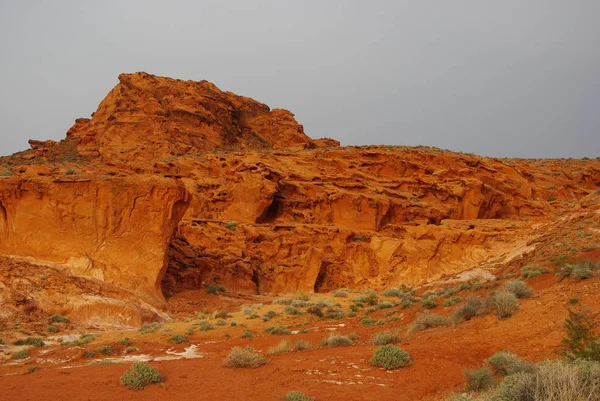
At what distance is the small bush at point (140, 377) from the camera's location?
21.6ft

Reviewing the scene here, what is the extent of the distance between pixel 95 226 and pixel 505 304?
14.4 metres

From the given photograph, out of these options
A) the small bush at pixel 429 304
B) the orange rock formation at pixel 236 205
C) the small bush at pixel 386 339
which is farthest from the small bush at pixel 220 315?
the small bush at pixel 386 339

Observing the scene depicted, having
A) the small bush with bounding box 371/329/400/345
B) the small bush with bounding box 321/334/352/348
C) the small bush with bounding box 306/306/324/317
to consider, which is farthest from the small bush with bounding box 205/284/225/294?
the small bush with bounding box 371/329/400/345

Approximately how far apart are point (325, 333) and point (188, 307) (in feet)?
27.1

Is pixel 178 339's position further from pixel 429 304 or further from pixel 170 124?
pixel 170 124

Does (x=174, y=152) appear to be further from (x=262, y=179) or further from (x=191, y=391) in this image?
(x=191, y=391)

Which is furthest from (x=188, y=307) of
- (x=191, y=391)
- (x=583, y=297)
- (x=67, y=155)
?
(x=67, y=155)

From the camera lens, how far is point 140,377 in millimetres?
6660

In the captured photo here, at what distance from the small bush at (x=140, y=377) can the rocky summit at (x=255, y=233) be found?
419 millimetres

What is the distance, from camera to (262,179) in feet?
101

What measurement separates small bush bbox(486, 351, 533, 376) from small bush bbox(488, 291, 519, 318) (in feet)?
8.58

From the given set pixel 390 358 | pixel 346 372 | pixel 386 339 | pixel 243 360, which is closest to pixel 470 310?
pixel 386 339

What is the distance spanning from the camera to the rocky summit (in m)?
12.9

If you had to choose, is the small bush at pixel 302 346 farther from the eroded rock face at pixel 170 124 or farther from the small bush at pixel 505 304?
the eroded rock face at pixel 170 124
